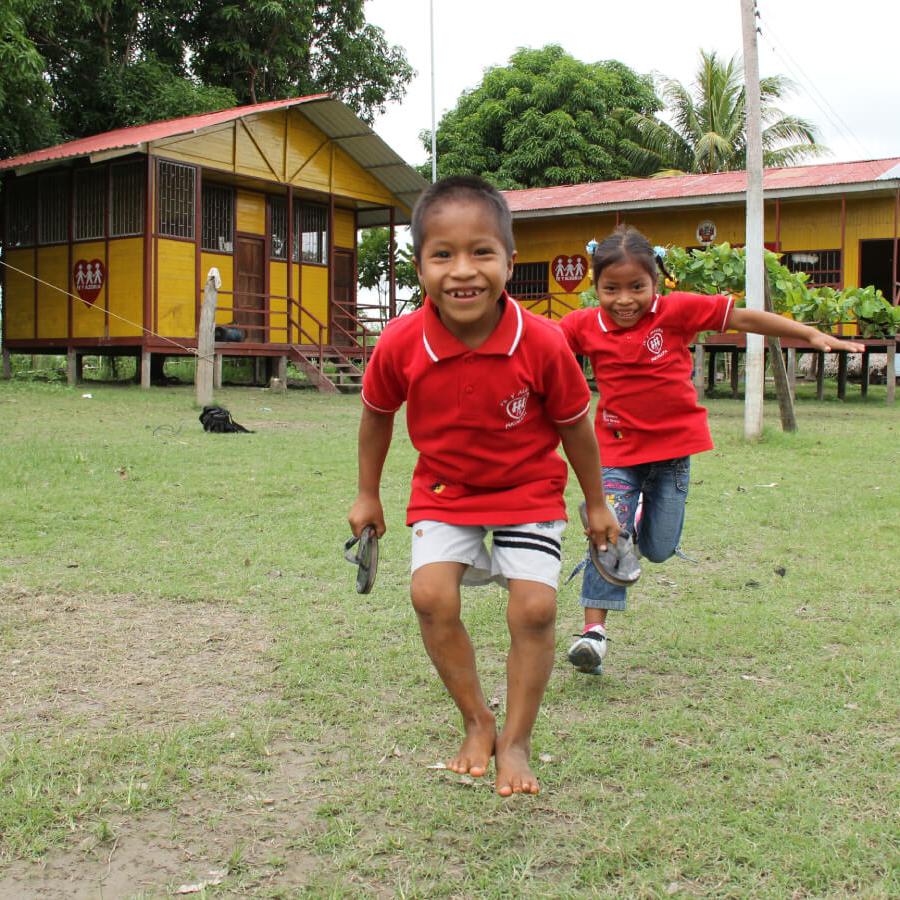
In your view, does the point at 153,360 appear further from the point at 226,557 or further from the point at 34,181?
the point at 226,557

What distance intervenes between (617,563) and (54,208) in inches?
773

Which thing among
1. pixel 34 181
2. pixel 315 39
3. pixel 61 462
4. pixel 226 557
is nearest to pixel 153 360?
pixel 34 181

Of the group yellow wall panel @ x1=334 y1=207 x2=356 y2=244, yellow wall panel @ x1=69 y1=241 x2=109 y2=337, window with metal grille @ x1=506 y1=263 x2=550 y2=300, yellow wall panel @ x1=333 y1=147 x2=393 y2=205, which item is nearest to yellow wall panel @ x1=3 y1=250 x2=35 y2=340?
yellow wall panel @ x1=69 y1=241 x2=109 y2=337

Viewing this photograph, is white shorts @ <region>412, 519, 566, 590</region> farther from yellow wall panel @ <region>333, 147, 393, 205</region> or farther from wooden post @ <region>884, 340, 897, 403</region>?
yellow wall panel @ <region>333, 147, 393, 205</region>

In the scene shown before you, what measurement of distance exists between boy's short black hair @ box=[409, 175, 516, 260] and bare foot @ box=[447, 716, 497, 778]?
1.28m

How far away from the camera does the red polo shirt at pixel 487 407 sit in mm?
2875

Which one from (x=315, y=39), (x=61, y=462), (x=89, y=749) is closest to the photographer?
(x=89, y=749)

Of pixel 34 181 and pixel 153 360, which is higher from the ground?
pixel 34 181

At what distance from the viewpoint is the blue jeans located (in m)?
4.16

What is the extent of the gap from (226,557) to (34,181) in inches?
679

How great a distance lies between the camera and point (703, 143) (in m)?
31.7

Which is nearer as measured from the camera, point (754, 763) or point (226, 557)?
point (754, 763)

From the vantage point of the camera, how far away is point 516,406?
2.90 m

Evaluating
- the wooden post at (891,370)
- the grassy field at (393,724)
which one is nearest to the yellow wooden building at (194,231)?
the wooden post at (891,370)
